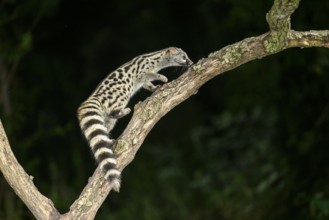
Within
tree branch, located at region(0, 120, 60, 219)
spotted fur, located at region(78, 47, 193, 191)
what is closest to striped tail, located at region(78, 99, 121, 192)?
spotted fur, located at region(78, 47, 193, 191)

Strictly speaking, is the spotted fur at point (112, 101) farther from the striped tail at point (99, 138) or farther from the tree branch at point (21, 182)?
the tree branch at point (21, 182)

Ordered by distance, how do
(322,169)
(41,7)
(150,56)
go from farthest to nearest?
(41,7) → (322,169) → (150,56)

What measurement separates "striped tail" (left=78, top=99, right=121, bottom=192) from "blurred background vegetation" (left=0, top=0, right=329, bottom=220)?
3102 mm

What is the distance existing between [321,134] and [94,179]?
5.10 metres

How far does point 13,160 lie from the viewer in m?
6.85

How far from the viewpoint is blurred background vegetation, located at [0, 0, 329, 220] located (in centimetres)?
1117

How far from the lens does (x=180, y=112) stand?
16953 millimetres

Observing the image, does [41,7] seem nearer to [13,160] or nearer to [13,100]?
[13,100]

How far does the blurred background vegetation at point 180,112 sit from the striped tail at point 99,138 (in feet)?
10.2

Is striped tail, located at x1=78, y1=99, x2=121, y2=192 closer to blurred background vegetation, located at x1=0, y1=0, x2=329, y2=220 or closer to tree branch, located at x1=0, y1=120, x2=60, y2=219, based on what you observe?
tree branch, located at x1=0, y1=120, x2=60, y2=219

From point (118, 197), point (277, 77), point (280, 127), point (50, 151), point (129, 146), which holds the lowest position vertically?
point (118, 197)

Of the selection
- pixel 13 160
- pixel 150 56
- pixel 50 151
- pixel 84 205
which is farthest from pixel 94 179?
pixel 50 151

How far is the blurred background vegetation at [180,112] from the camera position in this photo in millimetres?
11172

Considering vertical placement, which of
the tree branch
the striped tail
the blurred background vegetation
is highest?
the striped tail
